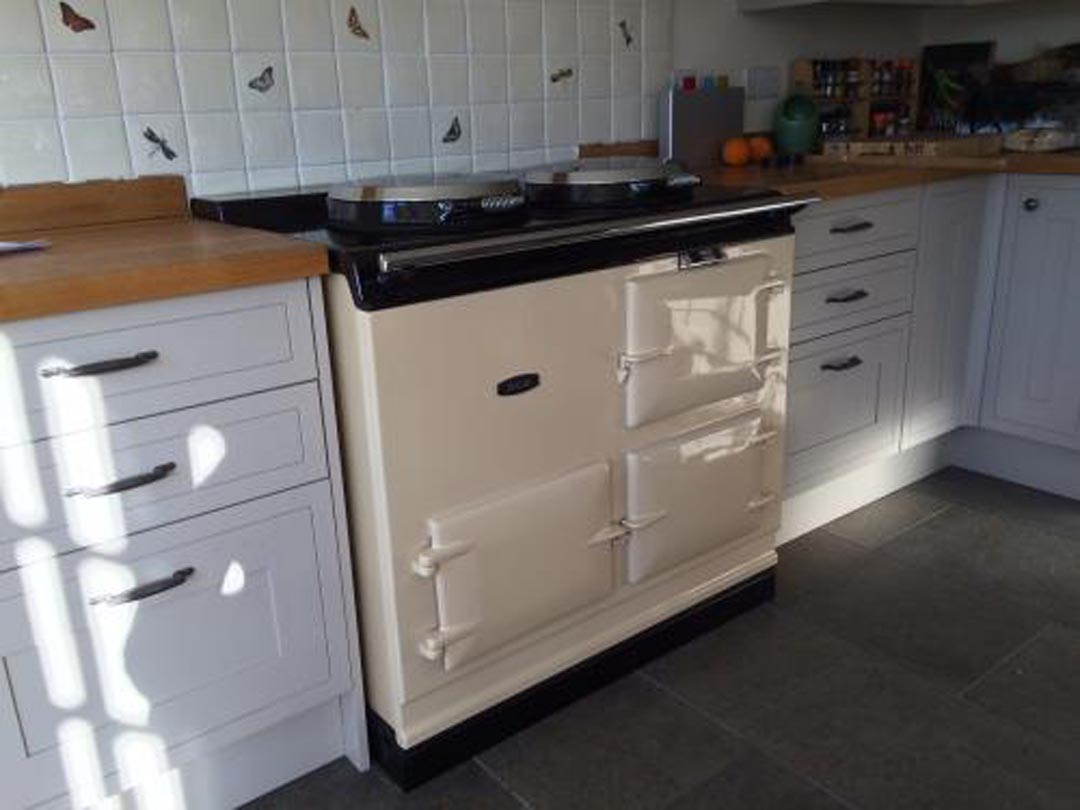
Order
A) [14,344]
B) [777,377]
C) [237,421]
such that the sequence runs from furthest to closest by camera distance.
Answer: [777,377] < [237,421] < [14,344]

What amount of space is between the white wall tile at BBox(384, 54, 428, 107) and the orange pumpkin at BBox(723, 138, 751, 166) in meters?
0.86

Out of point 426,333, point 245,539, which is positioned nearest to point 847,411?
point 426,333

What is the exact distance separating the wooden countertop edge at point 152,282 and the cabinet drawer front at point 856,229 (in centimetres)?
114

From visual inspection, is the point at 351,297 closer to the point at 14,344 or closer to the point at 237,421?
the point at 237,421

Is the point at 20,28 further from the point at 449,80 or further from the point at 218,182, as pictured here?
the point at 449,80

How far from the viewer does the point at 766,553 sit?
2.05m

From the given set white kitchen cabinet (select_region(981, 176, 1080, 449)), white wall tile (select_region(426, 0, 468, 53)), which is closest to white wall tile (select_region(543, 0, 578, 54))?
white wall tile (select_region(426, 0, 468, 53))

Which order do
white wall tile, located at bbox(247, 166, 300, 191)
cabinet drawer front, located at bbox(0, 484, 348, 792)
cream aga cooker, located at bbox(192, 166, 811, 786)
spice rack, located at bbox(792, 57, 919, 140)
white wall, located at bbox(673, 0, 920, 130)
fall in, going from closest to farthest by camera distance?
cabinet drawer front, located at bbox(0, 484, 348, 792) < cream aga cooker, located at bbox(192, 166, 811, 786) < white wall tile, located at bbox(247, 166, 300, 191) < white wall, located at bbox(673, 0, 920, 130) < spice rack, located at bbox(792, 57, 919, 140)

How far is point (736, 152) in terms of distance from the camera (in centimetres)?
249

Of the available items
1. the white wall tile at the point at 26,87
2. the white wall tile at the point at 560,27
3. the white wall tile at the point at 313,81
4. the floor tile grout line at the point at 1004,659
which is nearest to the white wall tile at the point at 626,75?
the white wall tile at the point at 560,27

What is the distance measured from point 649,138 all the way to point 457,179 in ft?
3.00

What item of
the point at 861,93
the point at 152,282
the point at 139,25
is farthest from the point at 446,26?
the point at 861,93

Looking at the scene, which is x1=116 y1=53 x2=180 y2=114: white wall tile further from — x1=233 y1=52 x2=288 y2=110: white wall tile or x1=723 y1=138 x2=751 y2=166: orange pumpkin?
x1=723 y1=138 x2=751 y2=166: orange pumpkin

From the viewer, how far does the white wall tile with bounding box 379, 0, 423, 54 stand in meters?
1.95
